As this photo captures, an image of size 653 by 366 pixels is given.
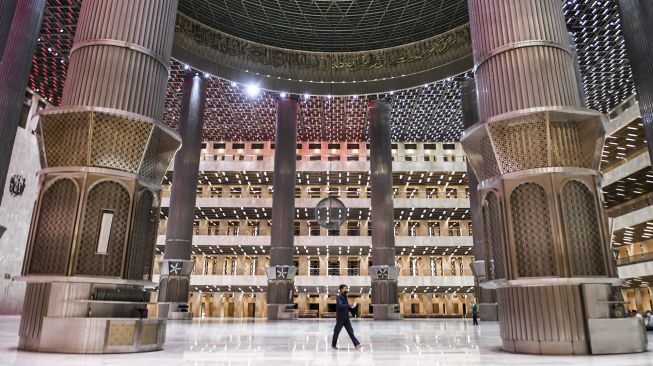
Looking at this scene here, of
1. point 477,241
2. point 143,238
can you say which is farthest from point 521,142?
point 477,241

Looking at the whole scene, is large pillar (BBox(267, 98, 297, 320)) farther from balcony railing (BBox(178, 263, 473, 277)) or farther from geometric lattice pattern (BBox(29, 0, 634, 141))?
balcony railing (BBox(178, 263, 473, 277))

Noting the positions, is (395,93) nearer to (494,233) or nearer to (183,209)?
(183,209)

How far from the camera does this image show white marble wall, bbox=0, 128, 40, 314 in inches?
1037

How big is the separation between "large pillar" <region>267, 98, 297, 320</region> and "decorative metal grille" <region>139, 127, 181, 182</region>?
18088mm

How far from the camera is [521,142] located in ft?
23.5

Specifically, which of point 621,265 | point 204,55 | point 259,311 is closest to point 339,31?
point 204,55

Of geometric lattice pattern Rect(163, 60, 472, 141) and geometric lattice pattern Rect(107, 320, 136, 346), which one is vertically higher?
geometric lattice pattern Rect(163, 60, 472, 141)

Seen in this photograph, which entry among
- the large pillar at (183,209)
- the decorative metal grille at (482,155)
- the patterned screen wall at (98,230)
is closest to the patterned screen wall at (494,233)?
the decorative metal grille at (482,155)

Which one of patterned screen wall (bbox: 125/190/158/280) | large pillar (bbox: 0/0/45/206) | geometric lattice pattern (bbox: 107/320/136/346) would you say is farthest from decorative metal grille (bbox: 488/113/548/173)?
large pillar (bbox: 0/0/45/206)

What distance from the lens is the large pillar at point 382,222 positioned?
2606cm

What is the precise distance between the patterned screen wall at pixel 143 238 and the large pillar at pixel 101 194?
2 cm

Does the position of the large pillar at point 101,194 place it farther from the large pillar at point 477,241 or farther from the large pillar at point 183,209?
the large pillar at point 477,241

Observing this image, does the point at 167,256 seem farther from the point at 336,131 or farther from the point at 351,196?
the point at 351,196

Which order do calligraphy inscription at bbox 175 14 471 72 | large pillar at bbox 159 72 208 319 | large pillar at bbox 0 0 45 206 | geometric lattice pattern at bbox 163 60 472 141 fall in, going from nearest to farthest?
large pillar at bbox 0 0 45 206 → large pillar at bbox 159 72 208 319 → calligraphy inscription at bbox 175 14 471 72 → geometric lattice pattern at bbox 163 60 472 141
